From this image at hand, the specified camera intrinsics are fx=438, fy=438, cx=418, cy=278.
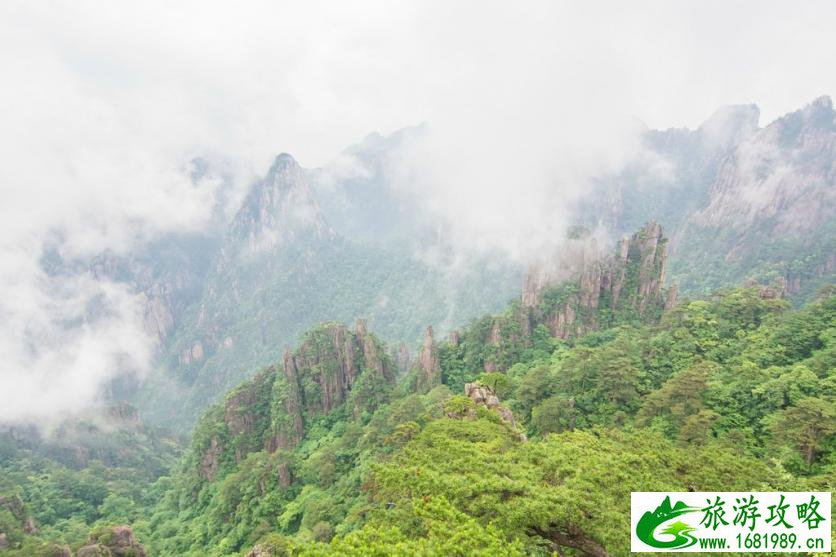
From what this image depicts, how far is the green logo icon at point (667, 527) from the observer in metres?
10.3

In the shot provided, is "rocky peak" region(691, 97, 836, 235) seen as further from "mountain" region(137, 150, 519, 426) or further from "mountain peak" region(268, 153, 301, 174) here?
"mountain peak" region(268, 153, 301, 174)

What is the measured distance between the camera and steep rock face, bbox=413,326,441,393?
52250mm

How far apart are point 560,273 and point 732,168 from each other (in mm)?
126604

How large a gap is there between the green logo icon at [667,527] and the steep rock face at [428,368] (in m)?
41.5

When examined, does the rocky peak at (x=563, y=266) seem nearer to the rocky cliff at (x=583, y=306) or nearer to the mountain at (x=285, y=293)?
the rocky cliff at (x=583, y=306)

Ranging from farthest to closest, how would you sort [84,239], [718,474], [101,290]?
[84,239], [101,290], [718,474]

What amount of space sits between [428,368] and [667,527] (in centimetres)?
4343

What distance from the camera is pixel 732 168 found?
481 ft

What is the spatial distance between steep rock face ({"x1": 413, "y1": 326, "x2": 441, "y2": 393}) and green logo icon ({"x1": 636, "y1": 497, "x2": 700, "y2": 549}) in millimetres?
41492

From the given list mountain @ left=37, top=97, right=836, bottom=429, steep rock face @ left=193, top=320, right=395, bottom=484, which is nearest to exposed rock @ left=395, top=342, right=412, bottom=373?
mountain @ left=37, top=97, right=836, bottom=429

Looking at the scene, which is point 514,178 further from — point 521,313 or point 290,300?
point 521,313

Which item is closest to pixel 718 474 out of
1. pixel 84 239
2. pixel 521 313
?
pixel 521 313

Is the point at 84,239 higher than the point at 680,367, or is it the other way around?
the point at 84,239

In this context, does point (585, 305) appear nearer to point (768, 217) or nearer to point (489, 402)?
point (489, 402)
